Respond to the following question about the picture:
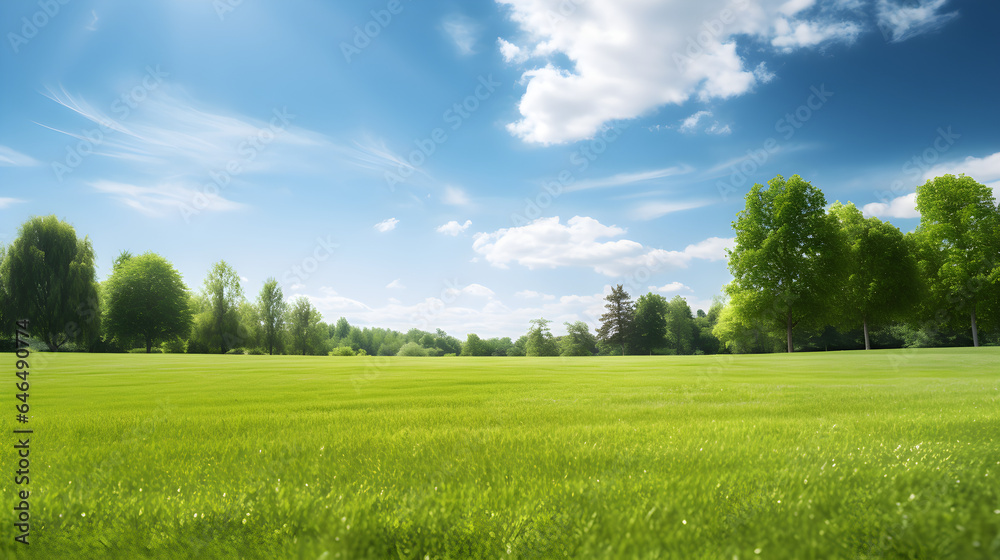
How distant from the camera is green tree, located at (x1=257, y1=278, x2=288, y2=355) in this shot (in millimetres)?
66812

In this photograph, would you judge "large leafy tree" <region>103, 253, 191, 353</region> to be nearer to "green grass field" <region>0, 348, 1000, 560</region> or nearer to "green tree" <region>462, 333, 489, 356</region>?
"green tree" <region>462, 333, 489, 356</region>

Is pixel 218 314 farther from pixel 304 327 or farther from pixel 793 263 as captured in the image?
pixel 793 263

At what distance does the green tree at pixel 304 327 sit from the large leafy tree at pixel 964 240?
75.8 metres

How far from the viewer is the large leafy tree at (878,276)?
39.7m

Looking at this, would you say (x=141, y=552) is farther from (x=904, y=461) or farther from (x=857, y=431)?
(x=857, y=431)

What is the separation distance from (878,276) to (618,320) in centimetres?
4635

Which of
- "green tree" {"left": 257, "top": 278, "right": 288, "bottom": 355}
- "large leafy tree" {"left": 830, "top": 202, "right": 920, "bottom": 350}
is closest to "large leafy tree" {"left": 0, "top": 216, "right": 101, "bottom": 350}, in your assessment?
"green tree" {"left": 257, "top": 278, "right": 288, "bottom": 355}

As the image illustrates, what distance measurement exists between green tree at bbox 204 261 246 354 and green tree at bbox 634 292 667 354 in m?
65.7

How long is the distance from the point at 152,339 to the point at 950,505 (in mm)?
73580

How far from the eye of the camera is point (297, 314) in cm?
7062

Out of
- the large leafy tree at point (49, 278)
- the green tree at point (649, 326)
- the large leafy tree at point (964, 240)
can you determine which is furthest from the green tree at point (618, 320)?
the large leafy tree at point (49, 278)

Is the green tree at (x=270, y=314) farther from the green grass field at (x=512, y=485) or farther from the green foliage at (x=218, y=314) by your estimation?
the green grass field at (x=512, y=485)

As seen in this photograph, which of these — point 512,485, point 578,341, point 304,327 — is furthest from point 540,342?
point 512,485

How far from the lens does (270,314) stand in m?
67.2
